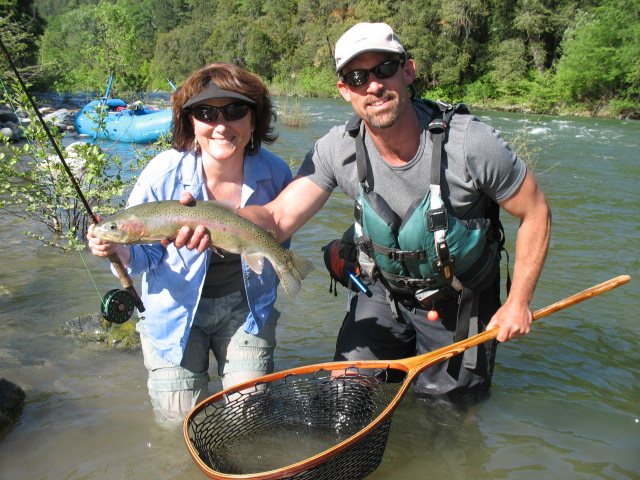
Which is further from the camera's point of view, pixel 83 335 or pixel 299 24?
pixel 299 24

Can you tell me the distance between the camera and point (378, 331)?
3893 mm

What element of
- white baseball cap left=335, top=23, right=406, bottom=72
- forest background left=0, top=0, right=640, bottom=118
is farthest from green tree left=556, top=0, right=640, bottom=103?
white baseball cap left=335, top=23, right=406, bottom=72

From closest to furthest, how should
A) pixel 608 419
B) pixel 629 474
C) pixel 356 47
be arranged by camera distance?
pixel 356 47 < pixel 629 474 < pixel 608 419

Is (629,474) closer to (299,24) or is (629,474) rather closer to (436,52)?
(436,52)

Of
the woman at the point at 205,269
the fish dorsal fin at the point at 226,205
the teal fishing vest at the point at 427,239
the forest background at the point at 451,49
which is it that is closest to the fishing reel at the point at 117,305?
the woman at the point at 205,269

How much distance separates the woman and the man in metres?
0.33

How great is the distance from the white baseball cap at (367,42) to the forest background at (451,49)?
6.73 meters

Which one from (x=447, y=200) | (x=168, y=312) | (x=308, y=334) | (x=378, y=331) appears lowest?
(x=308, y=334)

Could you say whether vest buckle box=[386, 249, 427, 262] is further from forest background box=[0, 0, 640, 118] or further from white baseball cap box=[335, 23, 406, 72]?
forest background box=[0, 0, 640, 118]

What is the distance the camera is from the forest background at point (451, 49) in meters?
25.9

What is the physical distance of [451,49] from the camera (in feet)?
151

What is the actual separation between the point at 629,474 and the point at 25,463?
3.88m

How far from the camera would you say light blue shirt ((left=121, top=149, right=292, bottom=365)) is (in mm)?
3367

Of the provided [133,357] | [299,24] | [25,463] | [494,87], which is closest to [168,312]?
[25,463]
